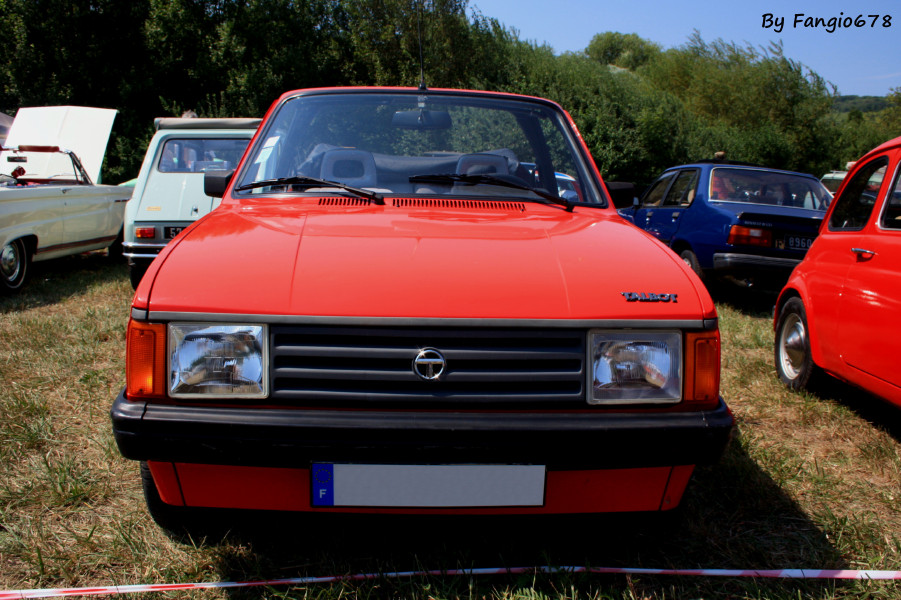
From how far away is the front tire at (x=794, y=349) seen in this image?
12.7 ft

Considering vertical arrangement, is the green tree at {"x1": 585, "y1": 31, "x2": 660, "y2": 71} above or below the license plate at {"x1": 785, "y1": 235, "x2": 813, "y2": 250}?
above

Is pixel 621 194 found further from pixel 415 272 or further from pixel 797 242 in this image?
pixel 797 242

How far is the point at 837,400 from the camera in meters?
3.92

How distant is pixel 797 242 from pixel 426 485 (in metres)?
6.05

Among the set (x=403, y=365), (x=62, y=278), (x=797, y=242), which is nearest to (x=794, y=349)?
(x=797, y=242)

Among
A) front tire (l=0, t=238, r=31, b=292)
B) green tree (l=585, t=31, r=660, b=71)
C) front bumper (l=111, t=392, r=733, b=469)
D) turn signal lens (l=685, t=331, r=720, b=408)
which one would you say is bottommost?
front tire (l=0, t=238, r=31, b=292)

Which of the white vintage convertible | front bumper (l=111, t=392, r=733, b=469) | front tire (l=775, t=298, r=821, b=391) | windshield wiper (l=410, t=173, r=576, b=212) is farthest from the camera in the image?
the white vintage convertible

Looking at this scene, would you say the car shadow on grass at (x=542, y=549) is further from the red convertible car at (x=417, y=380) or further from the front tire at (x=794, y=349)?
the front tire at (x=794, y=349)

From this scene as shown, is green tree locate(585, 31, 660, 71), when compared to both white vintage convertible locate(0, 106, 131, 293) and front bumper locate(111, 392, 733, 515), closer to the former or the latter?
white vintage convertible locate(0, 106, 131, 293)

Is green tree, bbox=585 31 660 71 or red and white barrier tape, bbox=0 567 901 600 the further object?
green tree, bbox=585 31 660 71

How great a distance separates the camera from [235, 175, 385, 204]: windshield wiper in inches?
99.7

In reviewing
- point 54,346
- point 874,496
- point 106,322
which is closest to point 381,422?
point 874,496

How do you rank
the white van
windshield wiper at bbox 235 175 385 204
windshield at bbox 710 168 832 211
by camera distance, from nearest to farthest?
windshield wiper at bbox 235 175 385 204 → the white van → windshield at bbox 710 168 832 211

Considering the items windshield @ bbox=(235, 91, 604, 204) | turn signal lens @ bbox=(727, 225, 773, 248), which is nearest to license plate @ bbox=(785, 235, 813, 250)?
turn signal lens @ bbox=(727, 225, 773, 248)
